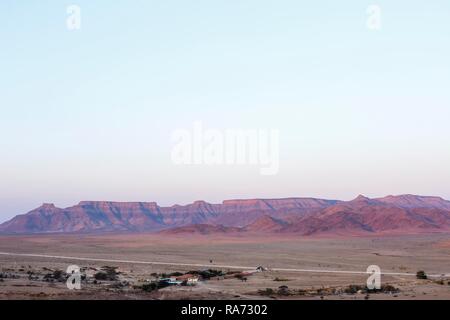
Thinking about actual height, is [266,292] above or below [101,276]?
above

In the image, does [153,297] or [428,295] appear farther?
[428,295]

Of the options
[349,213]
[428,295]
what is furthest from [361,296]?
[349,213]

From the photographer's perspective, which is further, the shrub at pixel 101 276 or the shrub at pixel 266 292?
the shrub at pixel 101 276

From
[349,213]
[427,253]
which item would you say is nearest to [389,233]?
[349,213]

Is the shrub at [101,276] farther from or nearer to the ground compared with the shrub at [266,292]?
nearer to the ground

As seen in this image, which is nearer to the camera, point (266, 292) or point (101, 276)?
point (266, 292)

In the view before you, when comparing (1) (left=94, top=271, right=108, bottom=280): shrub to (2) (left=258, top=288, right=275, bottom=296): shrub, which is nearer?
(2) (left=258, top=288, right=275, bottom=296): shrub

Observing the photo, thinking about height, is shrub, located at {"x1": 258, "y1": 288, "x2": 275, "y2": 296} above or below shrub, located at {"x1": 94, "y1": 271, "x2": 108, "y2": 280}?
above
